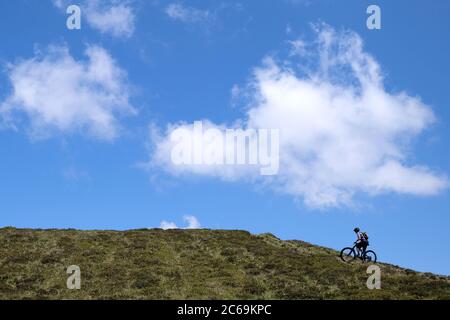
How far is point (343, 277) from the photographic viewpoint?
37.4m

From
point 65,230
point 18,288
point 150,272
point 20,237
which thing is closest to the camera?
point 18,288

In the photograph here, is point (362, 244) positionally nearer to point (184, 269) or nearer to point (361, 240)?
point (361, 240)

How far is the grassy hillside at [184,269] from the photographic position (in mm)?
33531

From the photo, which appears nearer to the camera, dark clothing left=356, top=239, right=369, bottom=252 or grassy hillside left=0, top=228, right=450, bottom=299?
grassy hillside left=0, top=228, right=450, bottom=299

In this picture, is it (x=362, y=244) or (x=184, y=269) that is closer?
(x=184, y=269)

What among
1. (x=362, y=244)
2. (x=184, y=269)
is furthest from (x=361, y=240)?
(x=184, y=269)

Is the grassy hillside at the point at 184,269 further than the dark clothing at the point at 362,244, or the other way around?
the dark clothing at the point at 362,244

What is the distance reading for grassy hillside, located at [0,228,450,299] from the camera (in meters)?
33.5

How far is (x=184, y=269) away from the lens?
131ft

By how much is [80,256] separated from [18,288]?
8.56m
